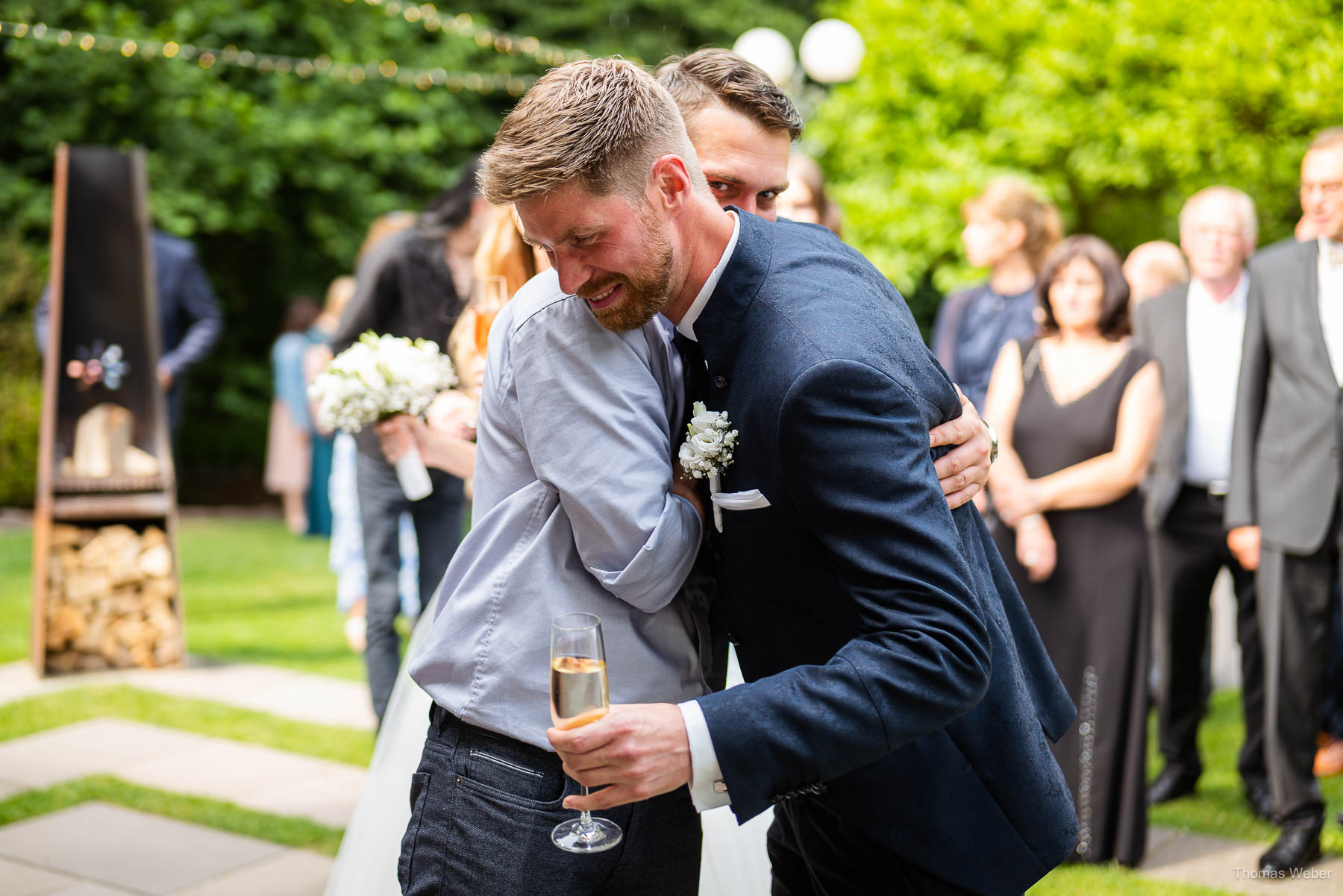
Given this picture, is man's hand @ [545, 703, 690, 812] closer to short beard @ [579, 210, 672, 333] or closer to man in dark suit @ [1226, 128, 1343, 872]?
short beard @ [579, 210, 672, 333]

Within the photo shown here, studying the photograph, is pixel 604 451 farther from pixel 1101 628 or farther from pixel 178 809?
pixel 178 809

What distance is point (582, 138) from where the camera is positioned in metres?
1.76

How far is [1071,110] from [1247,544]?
11.7 m

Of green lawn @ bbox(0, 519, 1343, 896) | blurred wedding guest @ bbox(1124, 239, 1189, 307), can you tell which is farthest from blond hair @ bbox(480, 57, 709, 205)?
blurred wedding guest @ bbox(1124, 239, 1189, 307)


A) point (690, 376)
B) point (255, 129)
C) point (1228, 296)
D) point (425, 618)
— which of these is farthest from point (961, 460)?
point (255, 129)

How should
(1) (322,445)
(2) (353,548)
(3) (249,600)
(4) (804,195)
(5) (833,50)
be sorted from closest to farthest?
1. (4) (804,195)
2. (2) (353,548)
3. (3) (249,600)
4. (5) (833,50)
5. (1) (322,445)

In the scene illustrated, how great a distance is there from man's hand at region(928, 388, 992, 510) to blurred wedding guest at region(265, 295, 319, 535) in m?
11.2

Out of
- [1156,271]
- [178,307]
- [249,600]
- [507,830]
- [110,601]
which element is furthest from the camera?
[249,600]

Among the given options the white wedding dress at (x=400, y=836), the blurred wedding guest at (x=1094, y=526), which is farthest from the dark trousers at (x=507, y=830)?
the blurred wedding guest at (x=1094, y=526)

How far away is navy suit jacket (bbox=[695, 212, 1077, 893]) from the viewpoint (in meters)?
1.64

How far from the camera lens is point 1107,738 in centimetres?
460

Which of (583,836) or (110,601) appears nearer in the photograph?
(583,836)

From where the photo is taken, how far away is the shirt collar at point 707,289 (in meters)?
1.90

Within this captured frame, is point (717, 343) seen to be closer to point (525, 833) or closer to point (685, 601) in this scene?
point (685, 601)
